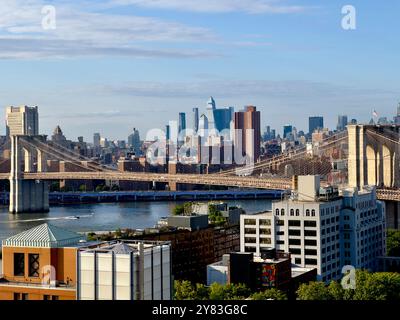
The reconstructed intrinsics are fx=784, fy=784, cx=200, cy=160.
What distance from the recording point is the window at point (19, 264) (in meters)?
3.28

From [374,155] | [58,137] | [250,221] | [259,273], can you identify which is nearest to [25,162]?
[58,137]

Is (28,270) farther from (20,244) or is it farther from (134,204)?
(134,204)

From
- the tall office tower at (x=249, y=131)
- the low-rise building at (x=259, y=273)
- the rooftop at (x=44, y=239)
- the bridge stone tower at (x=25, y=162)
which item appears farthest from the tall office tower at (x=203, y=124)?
the rooftop at (x=44, y=239)

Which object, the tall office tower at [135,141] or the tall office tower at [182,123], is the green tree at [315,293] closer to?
the tall office tower at [182,123]

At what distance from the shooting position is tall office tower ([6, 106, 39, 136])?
18.4 meters

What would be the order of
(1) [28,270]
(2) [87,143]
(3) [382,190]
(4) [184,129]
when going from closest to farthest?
(1) [28,270] → (3) [382,190] → (4) [184,129] → (2) [87,143]

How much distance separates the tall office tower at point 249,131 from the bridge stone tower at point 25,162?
4466 mm

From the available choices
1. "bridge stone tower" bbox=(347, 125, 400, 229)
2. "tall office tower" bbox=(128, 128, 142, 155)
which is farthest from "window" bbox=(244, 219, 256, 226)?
"tall office tower" bbox=(128, 128, 142, 155)

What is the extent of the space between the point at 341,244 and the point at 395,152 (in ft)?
10.7

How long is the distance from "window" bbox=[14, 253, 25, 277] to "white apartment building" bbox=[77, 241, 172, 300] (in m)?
0.90

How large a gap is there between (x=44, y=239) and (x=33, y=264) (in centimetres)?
12
